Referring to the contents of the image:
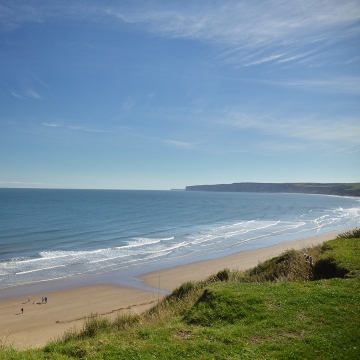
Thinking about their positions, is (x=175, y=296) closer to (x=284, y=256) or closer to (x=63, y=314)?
(x=284, y=256)

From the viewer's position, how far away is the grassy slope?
638 cm

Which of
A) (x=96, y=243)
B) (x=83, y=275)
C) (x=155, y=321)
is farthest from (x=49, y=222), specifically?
(x=155, y=321)

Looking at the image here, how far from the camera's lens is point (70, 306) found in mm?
18047

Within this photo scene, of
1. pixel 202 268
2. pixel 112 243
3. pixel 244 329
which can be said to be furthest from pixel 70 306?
pixel 112 243

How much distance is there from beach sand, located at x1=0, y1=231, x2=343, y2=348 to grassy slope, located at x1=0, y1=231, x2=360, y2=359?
213 inches

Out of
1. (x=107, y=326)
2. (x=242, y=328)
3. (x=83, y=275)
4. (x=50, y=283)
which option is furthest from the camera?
(x=83, y=275)

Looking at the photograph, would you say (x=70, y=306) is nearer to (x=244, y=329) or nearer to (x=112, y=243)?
(x=244, y=329)

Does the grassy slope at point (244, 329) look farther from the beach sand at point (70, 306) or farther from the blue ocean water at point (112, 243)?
the blue ocean water at point (112, 243)

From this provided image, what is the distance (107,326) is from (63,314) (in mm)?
8170

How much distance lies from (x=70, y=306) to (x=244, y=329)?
13.1 m

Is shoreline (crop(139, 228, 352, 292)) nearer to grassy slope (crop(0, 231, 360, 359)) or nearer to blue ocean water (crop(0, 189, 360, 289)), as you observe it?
blue ocean water (crop(0, 189, 360, 289))

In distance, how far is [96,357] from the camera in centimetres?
634

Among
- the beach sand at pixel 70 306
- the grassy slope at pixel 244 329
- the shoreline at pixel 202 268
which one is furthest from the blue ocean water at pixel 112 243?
the grassy slope at pixel 244 329

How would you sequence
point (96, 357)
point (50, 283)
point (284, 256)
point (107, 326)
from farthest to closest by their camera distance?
1. point (50, 283)
2. point (284, 256)
3. point (107, 326)
4. point (96, 357)
